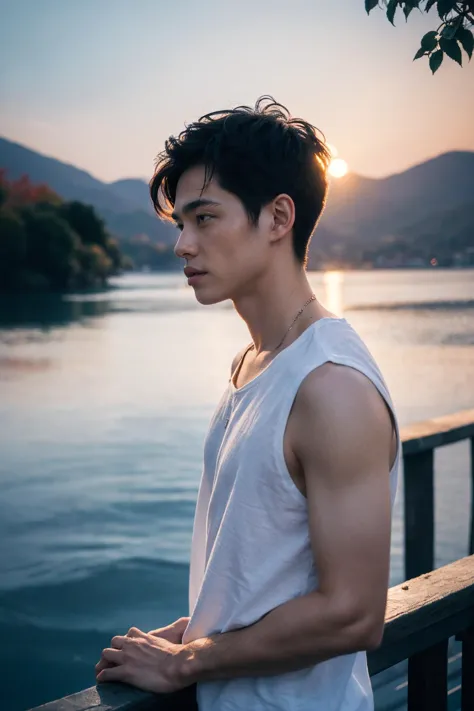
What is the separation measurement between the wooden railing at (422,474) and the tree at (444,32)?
1721 mm

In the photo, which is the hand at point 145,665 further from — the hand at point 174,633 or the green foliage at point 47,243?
the green foliage at point 47,243

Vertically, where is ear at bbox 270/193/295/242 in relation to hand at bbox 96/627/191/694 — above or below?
above

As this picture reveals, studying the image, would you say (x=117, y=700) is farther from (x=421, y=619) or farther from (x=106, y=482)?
(x=106, y=482)

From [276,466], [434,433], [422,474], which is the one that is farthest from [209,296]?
[422,474]

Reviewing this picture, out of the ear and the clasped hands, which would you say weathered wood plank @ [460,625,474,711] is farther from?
the ear

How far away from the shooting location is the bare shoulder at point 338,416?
3.54 ft

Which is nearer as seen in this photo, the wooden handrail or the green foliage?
the wooden handrail

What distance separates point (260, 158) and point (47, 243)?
5094 cm

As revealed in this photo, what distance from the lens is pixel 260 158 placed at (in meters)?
1.29

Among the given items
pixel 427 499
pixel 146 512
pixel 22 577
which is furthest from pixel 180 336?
pixel 427 499

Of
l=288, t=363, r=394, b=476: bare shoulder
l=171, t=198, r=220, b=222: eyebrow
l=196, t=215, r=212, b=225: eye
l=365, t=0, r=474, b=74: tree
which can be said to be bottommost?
l=288, t=363, r=394, b=476: bare shoulder

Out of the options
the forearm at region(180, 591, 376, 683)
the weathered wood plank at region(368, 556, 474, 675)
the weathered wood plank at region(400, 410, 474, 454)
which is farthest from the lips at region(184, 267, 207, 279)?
the weathered wood plank at region(400, 410, 474, 454)

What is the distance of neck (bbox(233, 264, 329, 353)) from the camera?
1.35 meters

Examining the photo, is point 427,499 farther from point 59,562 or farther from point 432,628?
point 59,562
